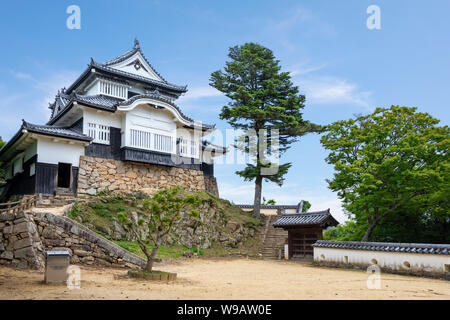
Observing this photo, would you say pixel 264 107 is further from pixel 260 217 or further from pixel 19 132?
pixel 19 132

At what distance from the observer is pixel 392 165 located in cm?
1962

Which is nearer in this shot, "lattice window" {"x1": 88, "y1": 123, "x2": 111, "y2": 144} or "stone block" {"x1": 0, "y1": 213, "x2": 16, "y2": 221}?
"stone block" {"x1": 0, "y1": 213, "x2": 16, "y2": 221}

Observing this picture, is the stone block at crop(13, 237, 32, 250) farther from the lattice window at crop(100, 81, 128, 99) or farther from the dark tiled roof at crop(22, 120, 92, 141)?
the lattice window at crop(100, 81, 128, 99)

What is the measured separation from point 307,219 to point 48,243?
606 inches

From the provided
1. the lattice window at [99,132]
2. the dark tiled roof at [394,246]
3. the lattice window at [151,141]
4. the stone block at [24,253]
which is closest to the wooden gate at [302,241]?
the dark tiled roof at [394,246]

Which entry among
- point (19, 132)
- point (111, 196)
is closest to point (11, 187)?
point (19, 132)

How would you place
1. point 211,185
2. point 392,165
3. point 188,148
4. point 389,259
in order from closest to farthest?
point 389,259
point 392,165
point 188,148
point 211,185

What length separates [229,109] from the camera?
3002cm

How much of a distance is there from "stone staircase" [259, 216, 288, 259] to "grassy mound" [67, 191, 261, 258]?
24.6 inches

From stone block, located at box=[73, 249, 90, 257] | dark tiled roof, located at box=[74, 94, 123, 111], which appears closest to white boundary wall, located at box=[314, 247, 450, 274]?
stone block, located at box=[73, 249, 90, 257]

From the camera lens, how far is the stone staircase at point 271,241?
2491 centimetres

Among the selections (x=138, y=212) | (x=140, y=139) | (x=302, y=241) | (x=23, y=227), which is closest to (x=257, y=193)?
(x=302, y=241)

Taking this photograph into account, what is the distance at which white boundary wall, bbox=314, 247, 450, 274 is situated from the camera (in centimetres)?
1421

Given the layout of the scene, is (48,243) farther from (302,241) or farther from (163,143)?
(302,241)
